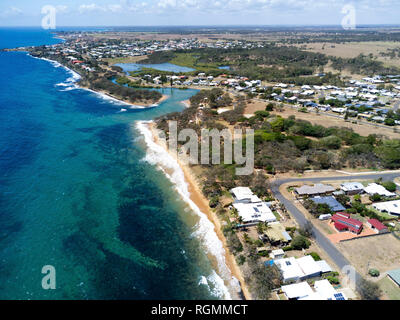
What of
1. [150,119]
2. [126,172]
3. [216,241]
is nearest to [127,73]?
[150,119]

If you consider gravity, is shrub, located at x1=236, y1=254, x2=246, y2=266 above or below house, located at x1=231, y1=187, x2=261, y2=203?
below

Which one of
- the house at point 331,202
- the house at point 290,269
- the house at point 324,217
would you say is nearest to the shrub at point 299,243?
the house at point 290,269

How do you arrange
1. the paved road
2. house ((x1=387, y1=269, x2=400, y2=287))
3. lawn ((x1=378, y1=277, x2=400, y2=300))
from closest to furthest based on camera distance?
lawn ((x1=378, y1=277, x2=400, y2=300))
house ((x1=387, y1=269, x2=400, y2=287))
the paved road

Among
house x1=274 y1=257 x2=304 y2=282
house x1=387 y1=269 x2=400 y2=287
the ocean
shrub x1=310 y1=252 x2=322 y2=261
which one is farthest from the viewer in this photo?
shrub x1=310 y1=252 x2=322 y2=261

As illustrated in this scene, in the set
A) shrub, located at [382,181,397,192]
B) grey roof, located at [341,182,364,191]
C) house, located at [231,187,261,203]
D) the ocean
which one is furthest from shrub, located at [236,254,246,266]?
shrub, located at [382,181,397,192]

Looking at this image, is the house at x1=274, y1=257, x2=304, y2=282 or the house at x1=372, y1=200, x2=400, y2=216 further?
the house at x1=372, y1=200, x2=400, y2=216

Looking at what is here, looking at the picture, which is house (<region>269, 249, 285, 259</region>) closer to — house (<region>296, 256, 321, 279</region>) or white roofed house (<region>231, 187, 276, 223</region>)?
house (<region>296, 256, 321, 279</region>)
